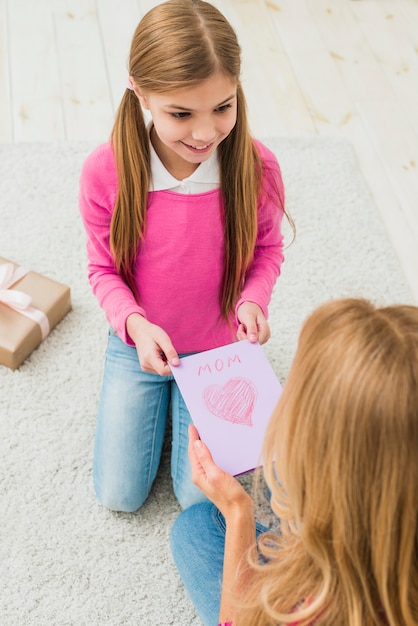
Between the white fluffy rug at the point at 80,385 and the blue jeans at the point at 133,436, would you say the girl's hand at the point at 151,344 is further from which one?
the white fluffy rug at the point at 80,385

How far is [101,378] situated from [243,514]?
556 mm

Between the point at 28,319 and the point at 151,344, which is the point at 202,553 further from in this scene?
the point at 28,319

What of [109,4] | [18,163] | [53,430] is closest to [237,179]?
[53,430]

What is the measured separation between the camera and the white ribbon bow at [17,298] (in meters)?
1.39

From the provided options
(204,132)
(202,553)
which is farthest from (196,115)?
(202,553)

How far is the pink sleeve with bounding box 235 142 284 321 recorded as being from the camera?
3.86 feet

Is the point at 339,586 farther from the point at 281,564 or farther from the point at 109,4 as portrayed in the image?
the point at 109,4

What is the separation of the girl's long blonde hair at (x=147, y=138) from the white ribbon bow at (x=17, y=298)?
269 mm

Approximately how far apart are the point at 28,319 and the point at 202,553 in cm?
56

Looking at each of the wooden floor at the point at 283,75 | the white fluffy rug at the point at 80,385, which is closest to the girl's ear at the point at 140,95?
the white fluffy rug at the point at 80,385

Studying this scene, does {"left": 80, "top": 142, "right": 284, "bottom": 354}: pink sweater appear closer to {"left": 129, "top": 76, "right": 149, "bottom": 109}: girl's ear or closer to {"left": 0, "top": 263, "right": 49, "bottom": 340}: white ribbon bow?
{"left": 129, "top": 76, "right": 149, "bottom": 109}: girl's ear

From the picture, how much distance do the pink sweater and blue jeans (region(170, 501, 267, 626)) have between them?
0.29 meters

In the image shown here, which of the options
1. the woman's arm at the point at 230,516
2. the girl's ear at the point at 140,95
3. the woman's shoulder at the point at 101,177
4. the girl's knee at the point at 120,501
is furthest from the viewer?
the girl's knee at the point at 120,501

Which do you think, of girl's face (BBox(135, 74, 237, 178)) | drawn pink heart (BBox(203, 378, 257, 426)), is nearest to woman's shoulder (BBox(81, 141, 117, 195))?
girl's face (BBox(135, 74, 237, 178))
